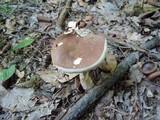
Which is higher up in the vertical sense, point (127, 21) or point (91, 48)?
point (91, 48)

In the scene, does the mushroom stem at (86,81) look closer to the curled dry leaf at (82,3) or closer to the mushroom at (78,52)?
the mushroom at (78,52)

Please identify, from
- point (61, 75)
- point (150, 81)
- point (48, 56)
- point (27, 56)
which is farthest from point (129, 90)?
point (27, 56)

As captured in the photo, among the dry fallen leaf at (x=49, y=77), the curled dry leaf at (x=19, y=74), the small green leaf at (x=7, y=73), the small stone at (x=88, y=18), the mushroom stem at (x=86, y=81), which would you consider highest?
the mushroom stem at (x=86, y=81)

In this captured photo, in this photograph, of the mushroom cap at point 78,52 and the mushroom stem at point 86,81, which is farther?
the mushroom stem at point 86,81

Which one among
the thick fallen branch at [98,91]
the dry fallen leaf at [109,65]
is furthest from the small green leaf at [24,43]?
the thick fallen branch at [98,91]

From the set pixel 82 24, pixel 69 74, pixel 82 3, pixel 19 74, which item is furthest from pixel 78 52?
pixel 82 3

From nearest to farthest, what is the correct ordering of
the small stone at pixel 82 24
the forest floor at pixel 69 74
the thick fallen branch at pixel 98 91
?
1. the thick fallen branch at pixel 98 91
2. the forest floor at pixel 69 74
3. the small stone at pixel 82 24

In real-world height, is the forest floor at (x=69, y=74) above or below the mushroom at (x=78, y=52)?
below

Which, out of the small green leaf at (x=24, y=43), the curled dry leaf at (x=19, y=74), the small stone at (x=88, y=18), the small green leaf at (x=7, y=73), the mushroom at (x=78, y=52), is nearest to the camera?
the mushroom at (x=78, y=52)

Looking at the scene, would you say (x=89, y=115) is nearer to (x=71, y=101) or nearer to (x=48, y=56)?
(x=71, y=101)
